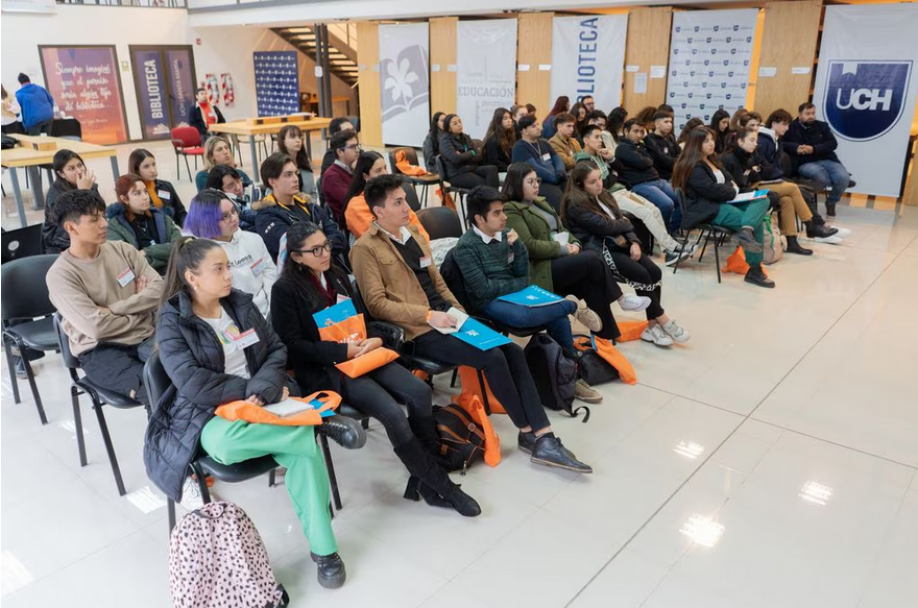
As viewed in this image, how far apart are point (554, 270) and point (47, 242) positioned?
2735mm

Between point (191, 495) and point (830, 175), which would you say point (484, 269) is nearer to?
point (191, 495)

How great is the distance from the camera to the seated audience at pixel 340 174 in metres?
4.80

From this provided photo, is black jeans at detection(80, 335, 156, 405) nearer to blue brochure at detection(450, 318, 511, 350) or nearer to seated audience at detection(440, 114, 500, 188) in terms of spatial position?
blue brochure at detection(450, 318, 511, 350)

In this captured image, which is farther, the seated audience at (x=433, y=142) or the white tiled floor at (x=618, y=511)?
the seated audience at (x=433, y=142)

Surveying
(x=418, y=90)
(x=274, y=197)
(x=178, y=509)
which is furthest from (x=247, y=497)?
(x=418, y=90)

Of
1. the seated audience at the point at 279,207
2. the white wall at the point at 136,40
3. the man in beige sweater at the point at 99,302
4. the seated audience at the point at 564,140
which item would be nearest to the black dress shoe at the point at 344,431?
the man in beige sweater at the point at 99,302

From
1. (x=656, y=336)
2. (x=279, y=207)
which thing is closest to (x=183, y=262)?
(x=279, y=207)

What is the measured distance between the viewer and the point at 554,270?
13.0 feet

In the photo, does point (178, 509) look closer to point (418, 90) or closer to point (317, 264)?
point (317, 264)

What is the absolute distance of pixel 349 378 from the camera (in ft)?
8.92

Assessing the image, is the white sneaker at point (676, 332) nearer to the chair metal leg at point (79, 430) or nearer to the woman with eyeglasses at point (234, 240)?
the woman with eyeglasses at point (234, 240)

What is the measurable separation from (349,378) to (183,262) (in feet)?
2.46

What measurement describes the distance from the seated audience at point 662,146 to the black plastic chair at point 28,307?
198 inches

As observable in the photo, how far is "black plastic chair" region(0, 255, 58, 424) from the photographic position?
3.21m
